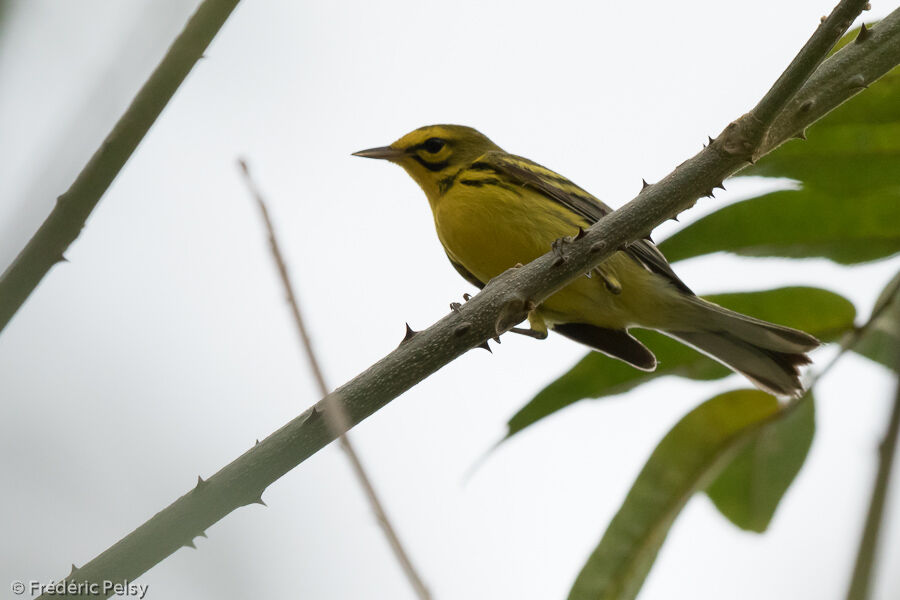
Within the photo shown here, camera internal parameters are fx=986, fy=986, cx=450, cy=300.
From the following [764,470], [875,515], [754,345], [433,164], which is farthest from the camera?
[433,164]

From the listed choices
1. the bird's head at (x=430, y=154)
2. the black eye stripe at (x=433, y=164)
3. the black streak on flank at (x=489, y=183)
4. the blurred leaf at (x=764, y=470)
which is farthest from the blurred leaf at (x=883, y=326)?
the black eye stripe at (x=433, y=164)

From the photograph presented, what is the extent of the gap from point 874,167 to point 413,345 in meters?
1.58

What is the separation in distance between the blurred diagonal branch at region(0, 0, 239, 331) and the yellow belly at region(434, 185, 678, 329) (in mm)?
3048

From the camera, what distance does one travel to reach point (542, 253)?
4.73 m

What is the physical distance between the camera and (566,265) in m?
2.37

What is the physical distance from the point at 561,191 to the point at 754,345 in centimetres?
139

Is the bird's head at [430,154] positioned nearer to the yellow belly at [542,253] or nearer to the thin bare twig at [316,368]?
the yellow belly at [542,253]

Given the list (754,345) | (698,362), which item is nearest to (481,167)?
(754,345)

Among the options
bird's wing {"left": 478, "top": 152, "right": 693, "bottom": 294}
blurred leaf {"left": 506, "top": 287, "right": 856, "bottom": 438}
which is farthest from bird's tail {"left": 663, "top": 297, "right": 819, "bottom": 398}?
bird's wing {"left": 478, "top": 152, "right": 693, "bottom": 294}

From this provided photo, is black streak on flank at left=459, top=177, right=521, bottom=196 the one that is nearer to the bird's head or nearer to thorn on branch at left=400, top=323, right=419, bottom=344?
the bird's head

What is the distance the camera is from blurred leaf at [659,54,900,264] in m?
2.87

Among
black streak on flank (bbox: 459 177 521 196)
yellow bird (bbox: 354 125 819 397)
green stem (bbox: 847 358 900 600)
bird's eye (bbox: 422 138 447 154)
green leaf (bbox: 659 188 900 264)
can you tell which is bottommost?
green stem (bbox: 847 358 900 600)

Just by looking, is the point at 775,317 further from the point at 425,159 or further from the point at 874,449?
the point at 425,159

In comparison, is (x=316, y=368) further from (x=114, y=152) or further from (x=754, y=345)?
(x=754, y=345)
